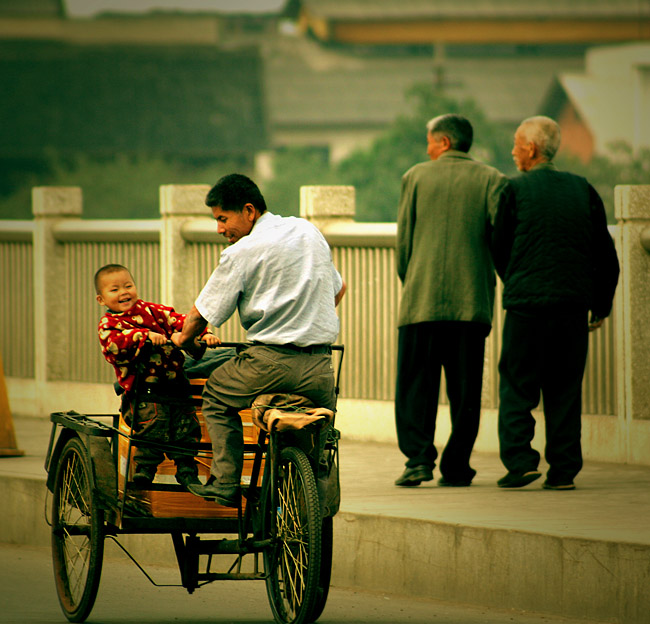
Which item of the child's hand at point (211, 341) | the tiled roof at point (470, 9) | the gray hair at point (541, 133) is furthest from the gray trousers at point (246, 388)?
the tiled roof at point (470, 9)

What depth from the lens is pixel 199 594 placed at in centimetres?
755

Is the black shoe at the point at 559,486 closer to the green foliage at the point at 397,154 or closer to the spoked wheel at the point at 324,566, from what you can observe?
the spoked wheel at the point at 324,566

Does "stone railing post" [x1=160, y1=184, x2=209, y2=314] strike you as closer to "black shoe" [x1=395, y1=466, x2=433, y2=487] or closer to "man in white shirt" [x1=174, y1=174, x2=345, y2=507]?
"black shoe" [x1=395, y1=466, x2=433, y2=487]

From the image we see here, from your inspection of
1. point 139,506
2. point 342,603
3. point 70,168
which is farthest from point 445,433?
point 70,168

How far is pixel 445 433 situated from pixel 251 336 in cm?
475

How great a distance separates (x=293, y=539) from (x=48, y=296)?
7.84m

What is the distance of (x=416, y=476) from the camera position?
8891 mm

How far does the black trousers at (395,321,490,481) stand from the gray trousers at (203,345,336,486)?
259 centimetres

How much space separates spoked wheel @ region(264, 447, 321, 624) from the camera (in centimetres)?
593

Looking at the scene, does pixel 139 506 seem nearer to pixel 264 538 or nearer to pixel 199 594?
pixel 264 538

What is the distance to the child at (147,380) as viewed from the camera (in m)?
6.43

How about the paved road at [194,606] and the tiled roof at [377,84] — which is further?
the tiled roof at [377,84]

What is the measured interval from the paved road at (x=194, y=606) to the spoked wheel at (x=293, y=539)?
0.54 meters

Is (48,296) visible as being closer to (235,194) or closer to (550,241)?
(550,241)
